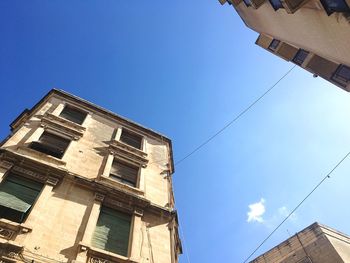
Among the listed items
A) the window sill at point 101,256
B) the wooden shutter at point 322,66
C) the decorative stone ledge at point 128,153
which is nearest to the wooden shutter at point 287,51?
the wooden shutter at point 322,66

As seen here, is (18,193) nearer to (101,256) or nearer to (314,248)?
(101,256)

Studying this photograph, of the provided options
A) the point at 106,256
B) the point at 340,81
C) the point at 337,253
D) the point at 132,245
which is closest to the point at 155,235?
the point at 132,245

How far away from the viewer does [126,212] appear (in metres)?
10.7

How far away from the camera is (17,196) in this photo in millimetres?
8969

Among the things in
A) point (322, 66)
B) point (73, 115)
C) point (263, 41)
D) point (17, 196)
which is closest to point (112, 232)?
point (17, 196)

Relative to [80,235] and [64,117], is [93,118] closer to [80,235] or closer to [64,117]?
[64,117]

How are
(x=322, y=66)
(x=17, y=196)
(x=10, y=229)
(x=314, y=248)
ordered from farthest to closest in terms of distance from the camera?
1. (x=314, y=248)
2. (x=322, y=66)
3. (x=17, y=196)
4. (x=10, y=229)

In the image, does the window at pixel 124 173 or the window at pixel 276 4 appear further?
the window at pixel 124 173

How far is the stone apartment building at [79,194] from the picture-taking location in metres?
8.17

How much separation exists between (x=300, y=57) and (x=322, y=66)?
1.86 m

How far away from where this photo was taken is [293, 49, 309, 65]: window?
1642cm

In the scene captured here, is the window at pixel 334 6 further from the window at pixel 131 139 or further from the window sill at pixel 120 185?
the window at pixel 131 139

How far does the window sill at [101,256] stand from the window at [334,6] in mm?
10579

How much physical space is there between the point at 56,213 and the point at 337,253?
20845mm
